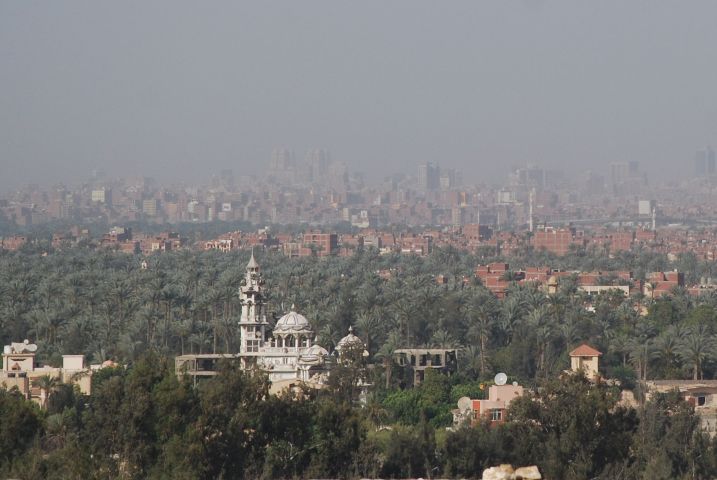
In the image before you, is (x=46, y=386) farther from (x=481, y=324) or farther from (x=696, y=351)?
(x=481, y=324)

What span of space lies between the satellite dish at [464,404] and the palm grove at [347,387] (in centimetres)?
52

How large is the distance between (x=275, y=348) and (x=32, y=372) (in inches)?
217

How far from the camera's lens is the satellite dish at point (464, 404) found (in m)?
38.7

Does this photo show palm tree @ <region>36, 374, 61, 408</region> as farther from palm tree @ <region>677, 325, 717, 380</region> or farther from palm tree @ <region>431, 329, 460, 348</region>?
palm tree @ <region>677, 325, 717, 380</region>

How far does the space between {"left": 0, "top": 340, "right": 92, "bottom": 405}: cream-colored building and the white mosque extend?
7.19 feet

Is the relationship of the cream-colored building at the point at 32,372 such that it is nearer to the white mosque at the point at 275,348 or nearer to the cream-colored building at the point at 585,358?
the white mosque at the point at 275,348

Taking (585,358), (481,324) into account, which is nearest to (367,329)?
(481,324)

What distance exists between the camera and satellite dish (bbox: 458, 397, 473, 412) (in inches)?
1524

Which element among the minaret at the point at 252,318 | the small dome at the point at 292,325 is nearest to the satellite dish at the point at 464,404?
the small dome at the point at 292,325

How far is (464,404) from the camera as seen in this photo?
39.3m

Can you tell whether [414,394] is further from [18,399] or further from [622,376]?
[18,399]

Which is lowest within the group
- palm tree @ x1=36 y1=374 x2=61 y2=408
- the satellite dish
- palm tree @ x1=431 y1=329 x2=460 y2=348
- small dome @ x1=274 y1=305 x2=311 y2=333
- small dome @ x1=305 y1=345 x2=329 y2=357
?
the satellite dish

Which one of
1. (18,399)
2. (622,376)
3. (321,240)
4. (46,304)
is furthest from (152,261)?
(18,399)

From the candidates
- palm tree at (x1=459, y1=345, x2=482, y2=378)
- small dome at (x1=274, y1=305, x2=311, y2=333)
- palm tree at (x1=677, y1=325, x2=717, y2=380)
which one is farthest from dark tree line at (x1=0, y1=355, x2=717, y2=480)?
palm tree at (x1=459, y1=345, x2=482, y2=378)
